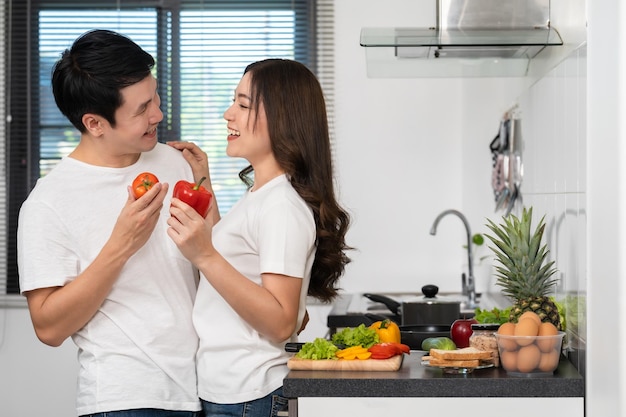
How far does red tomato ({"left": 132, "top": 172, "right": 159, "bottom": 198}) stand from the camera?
71.1 inches

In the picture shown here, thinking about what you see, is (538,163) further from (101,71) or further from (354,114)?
(354,114)

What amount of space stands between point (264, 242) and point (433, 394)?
0.45 meters

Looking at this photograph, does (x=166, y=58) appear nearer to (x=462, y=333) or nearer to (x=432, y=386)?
(x=462, y=333)

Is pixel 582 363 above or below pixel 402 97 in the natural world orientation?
below

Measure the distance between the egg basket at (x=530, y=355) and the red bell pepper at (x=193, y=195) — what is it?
0.69 metres

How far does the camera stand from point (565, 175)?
6.98 feet

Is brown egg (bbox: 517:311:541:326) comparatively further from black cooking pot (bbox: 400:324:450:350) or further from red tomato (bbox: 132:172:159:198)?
red tomato (bbox: 132:172:159:198)

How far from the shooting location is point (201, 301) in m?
1.86

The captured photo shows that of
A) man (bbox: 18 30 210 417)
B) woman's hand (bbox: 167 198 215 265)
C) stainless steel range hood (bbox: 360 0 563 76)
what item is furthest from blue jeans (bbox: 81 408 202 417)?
stainless steel range hood (bbox: 360 0 563 76)

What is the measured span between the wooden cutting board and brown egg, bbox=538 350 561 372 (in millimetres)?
291

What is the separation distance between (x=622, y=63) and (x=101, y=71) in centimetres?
106

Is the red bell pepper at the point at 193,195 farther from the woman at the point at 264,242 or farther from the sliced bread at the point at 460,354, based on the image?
the sliced bread at the point at 460,354

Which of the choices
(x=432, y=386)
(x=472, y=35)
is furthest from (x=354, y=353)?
(x=472, y=35)

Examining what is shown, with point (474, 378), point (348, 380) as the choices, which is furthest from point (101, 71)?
point (474, 378)
